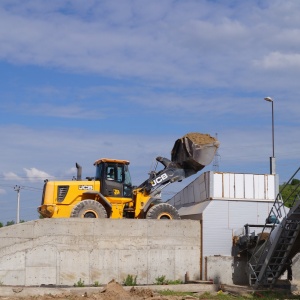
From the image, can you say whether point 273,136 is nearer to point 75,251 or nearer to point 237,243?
point 237,243

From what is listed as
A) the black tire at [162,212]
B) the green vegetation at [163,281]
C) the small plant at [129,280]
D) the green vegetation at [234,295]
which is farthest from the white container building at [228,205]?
the green vegetation at [234,295]

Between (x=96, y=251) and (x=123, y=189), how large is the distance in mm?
3693

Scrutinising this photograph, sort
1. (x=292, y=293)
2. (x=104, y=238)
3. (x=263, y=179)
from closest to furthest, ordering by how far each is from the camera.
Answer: (x=292, y=293) < (x=104, y=238) < (x=263, y=179)

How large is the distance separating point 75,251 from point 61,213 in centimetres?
262

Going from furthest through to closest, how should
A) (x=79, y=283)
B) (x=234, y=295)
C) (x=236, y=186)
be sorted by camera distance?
(x=236, y=186) → (x=79, y=283) → (x=234, y=295)

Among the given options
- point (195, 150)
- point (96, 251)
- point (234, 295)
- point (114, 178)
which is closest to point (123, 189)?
point (114, 178)

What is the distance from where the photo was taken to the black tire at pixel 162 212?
Result: 3019 cm

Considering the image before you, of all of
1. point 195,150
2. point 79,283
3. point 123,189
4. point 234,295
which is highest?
point 195,150

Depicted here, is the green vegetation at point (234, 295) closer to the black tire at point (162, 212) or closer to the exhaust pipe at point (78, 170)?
the black tire at point (162, 212)

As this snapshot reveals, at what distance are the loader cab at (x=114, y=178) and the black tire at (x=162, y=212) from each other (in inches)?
56.2

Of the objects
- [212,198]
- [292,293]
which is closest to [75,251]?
[212,198]

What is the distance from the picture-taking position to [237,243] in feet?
98.4

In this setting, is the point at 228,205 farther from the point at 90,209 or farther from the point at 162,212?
the point at 90,209

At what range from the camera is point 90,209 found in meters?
29.4
